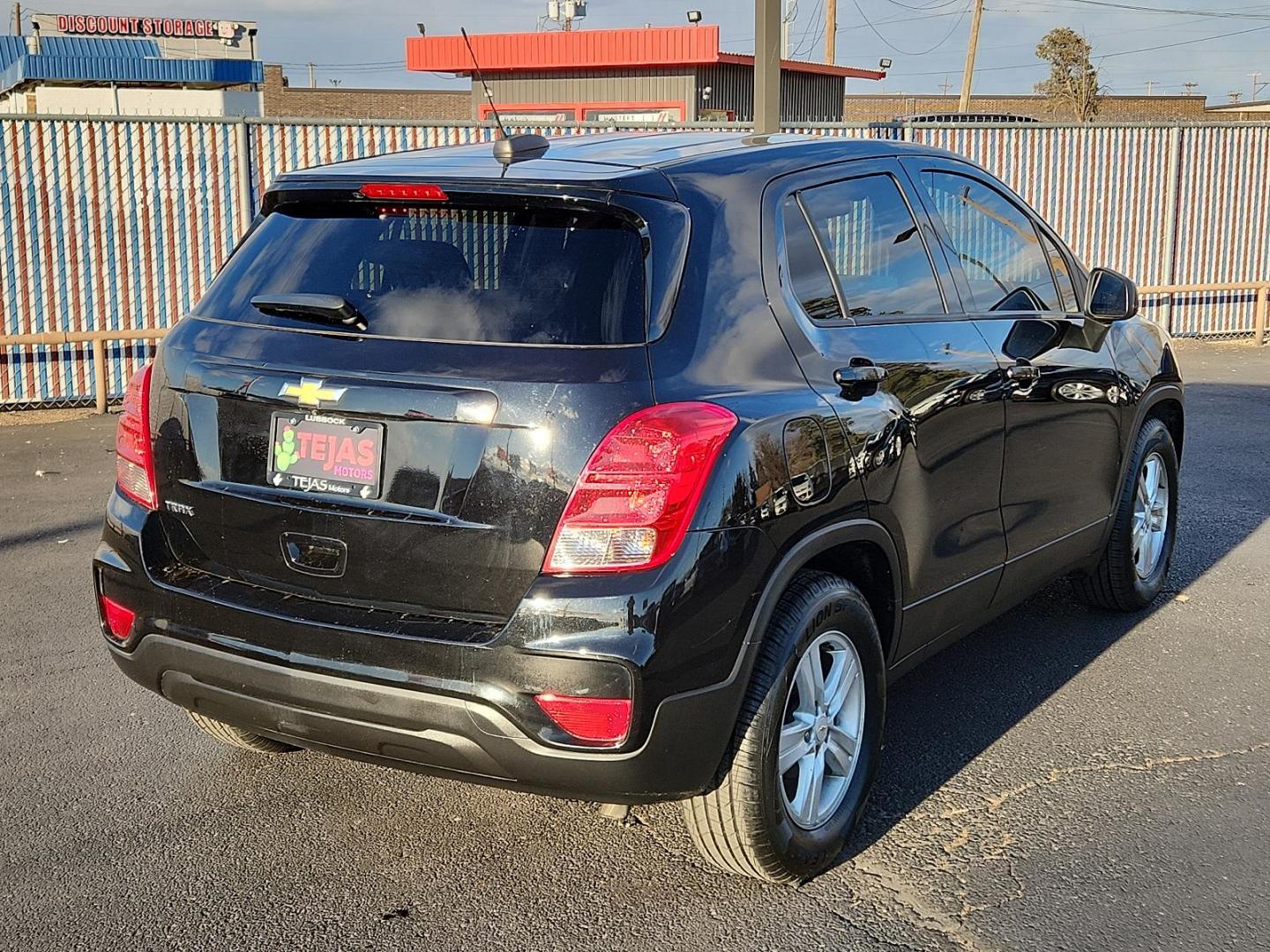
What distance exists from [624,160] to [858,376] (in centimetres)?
82

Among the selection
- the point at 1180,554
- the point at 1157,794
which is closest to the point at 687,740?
the point at 1157,794

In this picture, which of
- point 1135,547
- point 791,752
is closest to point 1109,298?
point 1135,547

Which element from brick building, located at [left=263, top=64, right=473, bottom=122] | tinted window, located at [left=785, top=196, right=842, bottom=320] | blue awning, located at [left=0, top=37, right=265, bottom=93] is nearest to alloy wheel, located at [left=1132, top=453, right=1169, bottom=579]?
tinted window, located at [left=785, top=196, right=842, bottom=320]

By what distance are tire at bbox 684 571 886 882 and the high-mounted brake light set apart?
4.19 feet

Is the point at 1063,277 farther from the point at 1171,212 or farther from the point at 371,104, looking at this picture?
the point at 371,104

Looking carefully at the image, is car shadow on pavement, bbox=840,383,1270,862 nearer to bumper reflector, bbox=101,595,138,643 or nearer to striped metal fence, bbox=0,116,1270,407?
bumper reflector, bbox=101,595,138,643

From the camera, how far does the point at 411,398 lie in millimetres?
3070

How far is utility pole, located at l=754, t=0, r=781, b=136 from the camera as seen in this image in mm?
10406

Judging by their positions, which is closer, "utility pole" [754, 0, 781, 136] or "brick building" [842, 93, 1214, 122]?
"utility pole" [754, 0, 781, 136]

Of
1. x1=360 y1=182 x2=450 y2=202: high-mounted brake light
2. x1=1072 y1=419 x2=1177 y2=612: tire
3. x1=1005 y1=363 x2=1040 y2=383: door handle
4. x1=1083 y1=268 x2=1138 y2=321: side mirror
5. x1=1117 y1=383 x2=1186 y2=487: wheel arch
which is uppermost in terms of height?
x1=360 y1=182 x2=450 y2=202: high-mounted brake light

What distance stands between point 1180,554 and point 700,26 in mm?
22748

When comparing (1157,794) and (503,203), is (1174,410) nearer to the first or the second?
(1157,794)

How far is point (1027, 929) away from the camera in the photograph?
3.28 meters

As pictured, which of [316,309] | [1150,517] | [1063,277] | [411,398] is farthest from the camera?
[1150,517]
